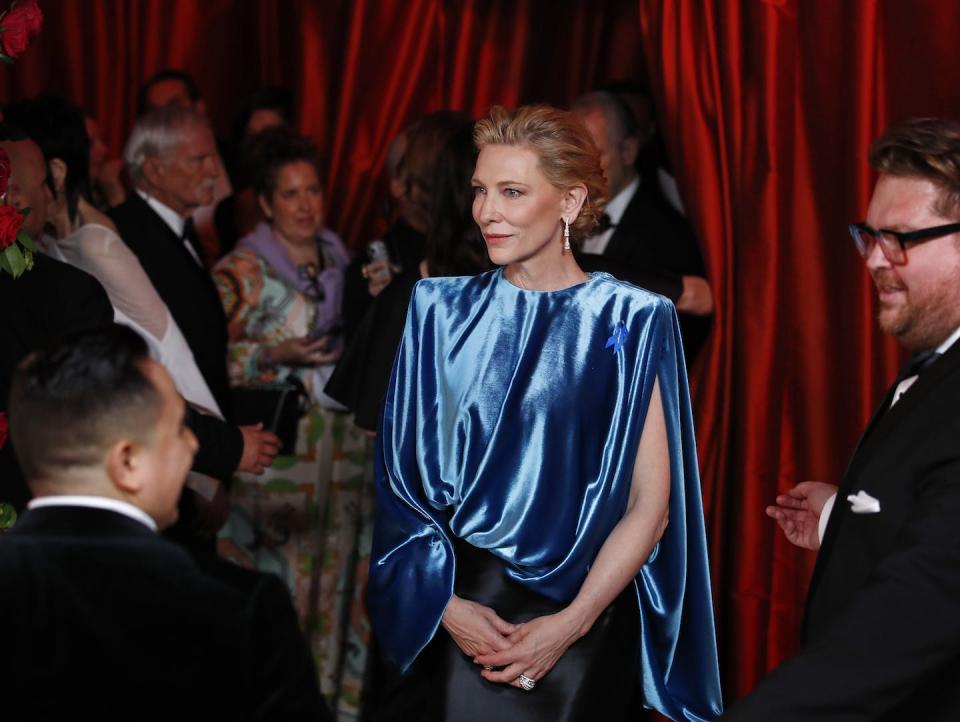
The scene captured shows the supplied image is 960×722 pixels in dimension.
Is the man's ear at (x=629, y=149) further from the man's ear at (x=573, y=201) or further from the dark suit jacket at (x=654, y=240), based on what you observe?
the man's ear at (x=573, y=201)

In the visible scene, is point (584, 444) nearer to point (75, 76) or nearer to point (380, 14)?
point (380, 14)

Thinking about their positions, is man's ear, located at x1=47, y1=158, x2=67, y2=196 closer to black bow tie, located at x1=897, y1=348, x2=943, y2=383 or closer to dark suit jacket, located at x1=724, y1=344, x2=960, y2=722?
black bow tie, located at x1=897, y1=348, x2=943, y2=383

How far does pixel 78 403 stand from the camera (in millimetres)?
1685

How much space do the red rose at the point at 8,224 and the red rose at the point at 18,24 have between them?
0.31 metres

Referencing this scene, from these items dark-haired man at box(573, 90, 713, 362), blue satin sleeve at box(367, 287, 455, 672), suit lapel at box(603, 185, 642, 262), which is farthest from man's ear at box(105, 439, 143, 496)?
suit lapel at box(603, 185, 642, 262)

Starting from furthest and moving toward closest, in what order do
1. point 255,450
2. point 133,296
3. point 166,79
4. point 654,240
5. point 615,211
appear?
point 166,79 → point 615,211 → point 654,240 → point 133,296 → point 255,450

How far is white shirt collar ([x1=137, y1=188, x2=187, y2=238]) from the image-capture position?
13.3 feet

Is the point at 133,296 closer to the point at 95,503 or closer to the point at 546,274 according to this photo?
the point at 546,274

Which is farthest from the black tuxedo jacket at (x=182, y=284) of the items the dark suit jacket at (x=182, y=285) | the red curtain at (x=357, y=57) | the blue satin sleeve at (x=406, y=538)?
the blue satin sleeve at (x=406, y=538)

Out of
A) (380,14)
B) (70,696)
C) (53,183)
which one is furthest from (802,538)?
(380,14)

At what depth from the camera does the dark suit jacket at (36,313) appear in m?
2.86

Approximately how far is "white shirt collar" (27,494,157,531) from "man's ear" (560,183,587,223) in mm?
1144

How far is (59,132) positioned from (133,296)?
0.46 m

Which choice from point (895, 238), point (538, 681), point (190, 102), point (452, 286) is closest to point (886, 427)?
point (895, 238)
